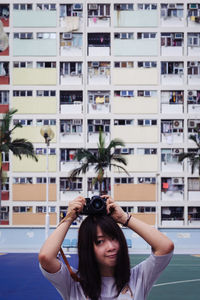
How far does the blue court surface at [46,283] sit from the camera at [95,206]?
9552 mm

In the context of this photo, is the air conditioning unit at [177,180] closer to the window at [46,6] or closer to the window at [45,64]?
the window at [45,64]

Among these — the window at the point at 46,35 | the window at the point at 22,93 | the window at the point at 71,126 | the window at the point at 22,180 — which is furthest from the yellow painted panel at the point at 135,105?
the window at the point at 22,180

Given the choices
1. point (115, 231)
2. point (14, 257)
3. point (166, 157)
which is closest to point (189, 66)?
point (166, 157)

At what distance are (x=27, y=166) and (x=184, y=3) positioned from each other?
1558 cm

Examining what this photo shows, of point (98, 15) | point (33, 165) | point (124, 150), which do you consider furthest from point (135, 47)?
point (33, 165)

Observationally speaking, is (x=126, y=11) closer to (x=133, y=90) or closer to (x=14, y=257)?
(x=133, y=90)

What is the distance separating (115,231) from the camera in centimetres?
272

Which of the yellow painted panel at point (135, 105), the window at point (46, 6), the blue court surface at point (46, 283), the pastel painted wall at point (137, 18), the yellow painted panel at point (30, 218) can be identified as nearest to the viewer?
the blue court surface at point (46, 283)

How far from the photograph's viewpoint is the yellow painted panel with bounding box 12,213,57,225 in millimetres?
33719

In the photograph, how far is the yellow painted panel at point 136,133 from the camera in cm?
3438

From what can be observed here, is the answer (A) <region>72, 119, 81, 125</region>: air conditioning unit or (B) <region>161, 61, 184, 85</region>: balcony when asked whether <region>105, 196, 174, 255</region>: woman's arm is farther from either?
(B) <region>161, 61, 184, 85</region>: balcony

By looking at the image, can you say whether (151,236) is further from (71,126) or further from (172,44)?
(172,44)

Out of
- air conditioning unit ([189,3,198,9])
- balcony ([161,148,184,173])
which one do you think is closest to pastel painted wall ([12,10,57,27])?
air conditioning unit ([189,3,198,9])

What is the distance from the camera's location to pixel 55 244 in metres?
2.64
